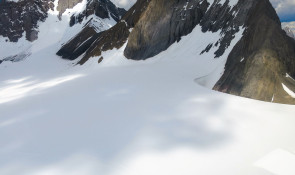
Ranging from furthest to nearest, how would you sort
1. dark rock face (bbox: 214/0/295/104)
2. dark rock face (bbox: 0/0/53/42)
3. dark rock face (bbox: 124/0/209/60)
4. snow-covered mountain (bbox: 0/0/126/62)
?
dark rock face (bbox: 0/0/53/42) < snow-covered mountain (bbox: 0/0/126/62) < dark rock face (bbox: 124/0/209/60) < dark rock face (bbox: 214/0/295/104)

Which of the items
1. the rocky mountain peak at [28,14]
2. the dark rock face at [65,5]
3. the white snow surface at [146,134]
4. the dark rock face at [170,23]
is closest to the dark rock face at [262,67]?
the white snow surface at [146,134]

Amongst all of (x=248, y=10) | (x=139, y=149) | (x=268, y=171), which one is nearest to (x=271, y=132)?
(x=268, y=171)

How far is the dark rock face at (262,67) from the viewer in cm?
1285

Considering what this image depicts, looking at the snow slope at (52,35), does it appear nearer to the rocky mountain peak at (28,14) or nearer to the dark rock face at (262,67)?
the rocky mountain peak at (28,14)

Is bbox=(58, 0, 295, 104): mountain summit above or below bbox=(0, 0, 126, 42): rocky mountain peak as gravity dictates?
above

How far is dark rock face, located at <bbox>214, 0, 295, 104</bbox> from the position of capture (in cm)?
1285

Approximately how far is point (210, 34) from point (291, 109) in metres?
16.9

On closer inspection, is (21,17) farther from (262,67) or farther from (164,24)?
(262,67)

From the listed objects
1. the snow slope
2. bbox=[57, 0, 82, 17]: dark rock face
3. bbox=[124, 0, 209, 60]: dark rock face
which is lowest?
the snow slope

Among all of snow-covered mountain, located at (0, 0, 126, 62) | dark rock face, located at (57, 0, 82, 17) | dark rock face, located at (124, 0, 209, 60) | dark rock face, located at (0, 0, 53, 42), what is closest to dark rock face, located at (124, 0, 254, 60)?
dark rock face, located at (124, 0, 209, 60)

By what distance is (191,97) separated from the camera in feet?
42.2

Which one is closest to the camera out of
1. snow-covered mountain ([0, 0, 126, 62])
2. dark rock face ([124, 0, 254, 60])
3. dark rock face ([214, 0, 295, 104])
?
dark rock face ([214, 0, 295, 104])

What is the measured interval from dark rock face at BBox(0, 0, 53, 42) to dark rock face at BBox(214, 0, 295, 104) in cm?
9790

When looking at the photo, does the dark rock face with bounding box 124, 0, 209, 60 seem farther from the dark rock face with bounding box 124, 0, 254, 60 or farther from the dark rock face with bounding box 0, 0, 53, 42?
the dark rock face with bounding box 0, 0, 53, 42
